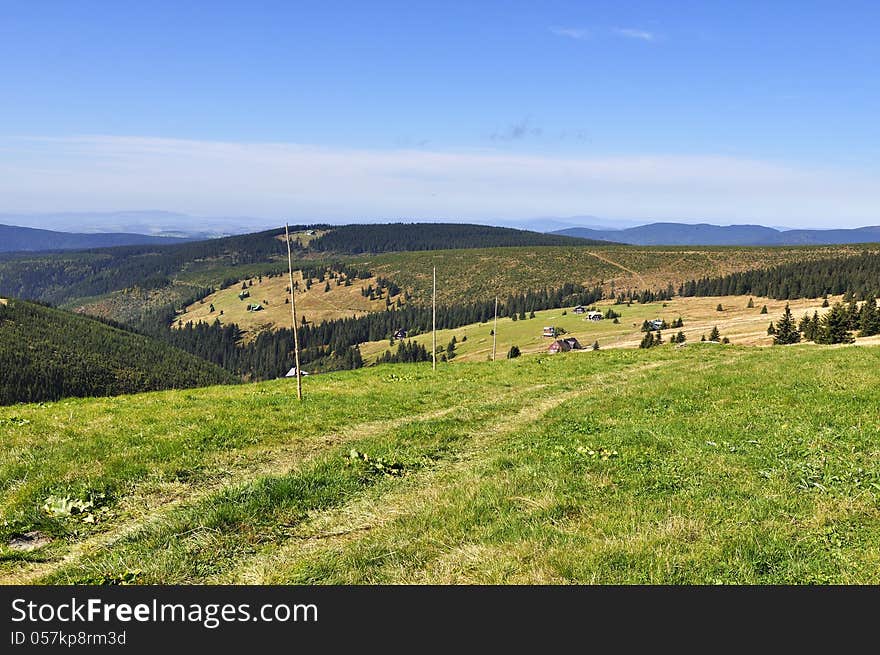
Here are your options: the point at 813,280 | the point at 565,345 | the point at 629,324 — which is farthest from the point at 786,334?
the point at 813,280

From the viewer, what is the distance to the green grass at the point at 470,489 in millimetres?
7516

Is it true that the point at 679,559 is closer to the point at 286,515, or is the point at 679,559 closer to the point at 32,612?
the point at 286,515

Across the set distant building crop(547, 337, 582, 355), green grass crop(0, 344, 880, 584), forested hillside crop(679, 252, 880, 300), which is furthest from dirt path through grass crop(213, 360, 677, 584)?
forested hillside crop(679, 252, 880, 300)

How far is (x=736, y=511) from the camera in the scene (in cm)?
899

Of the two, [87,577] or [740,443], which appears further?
[740,443]

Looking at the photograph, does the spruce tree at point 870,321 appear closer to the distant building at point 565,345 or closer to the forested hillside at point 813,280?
the distant building at point 565,345

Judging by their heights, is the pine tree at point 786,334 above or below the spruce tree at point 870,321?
below

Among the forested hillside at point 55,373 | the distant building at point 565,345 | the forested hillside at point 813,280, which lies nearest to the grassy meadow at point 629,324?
the distant building at point 565,345

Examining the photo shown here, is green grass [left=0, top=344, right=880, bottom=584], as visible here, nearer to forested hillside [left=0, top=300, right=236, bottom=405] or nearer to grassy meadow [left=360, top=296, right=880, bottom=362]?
grassy meadow [left=360, top=296, right=880, bottom=362]

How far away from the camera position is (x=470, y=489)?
10.8 meters

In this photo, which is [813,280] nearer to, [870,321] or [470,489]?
[870,321]

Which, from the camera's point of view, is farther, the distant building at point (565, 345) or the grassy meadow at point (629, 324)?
the distant building at point (565, 345)

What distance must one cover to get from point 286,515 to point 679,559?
680 centimetres

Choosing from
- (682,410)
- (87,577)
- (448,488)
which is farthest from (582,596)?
(682,410)
